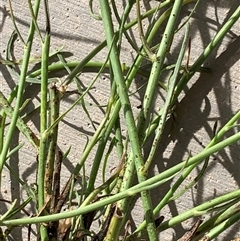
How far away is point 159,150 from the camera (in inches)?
25.3

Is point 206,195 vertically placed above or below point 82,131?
below

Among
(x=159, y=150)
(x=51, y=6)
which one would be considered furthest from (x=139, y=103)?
(x=51, y=6)

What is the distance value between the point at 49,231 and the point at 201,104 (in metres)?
0.26

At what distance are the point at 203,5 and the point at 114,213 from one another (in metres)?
0.30

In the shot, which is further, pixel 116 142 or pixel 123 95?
pixel 116 142

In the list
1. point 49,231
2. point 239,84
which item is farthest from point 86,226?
point 239,84

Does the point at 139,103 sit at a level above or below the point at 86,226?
above

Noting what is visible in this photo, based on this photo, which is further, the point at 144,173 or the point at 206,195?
the point at 206,195

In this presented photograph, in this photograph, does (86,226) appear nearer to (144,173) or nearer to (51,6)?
(144,173)

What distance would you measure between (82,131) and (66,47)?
0.39 ft

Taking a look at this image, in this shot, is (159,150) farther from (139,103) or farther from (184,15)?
(184,15)

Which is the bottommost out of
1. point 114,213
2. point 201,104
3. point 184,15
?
point 114,213

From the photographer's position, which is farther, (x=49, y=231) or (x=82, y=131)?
(x=82, y=131)

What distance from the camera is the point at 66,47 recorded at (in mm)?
656
